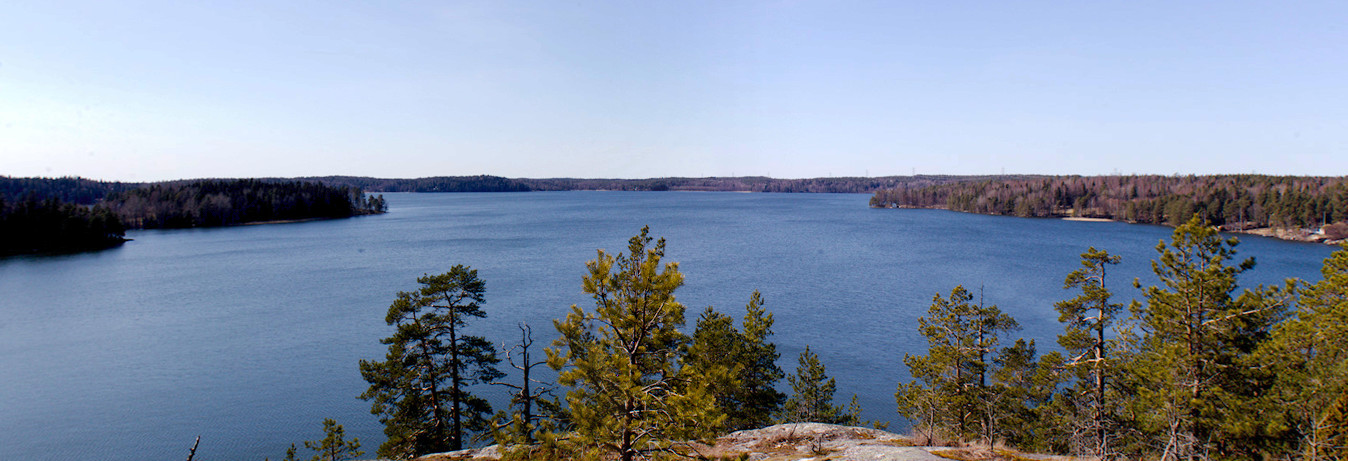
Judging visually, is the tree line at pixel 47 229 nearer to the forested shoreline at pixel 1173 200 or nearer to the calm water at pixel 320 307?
the calm water at pixel 320 307

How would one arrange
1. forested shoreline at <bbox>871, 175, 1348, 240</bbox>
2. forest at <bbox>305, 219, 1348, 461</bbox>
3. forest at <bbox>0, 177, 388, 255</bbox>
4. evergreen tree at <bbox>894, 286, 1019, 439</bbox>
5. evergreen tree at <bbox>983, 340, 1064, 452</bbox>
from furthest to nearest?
forested shoreline at <bbox>871, 175, 1348, 240</bbox> < forest at <bbox>0, 177, 388, 255</bbox> < evergreen tree at <bbox>894, 286, 1019, 439</bbox> < evergreen tree at <bbox>983, 340, 1064, 452</bbox> < forest at <bbox>305, 219, 1348, 461</bbox>

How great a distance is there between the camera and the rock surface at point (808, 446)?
14.6 m

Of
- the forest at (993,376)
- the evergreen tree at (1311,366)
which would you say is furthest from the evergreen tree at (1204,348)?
the evergreen tree at (1311,366)

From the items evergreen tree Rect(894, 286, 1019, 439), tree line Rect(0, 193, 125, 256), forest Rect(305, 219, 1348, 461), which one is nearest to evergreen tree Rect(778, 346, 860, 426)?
forest Rect(305, 219, 1348, 461)

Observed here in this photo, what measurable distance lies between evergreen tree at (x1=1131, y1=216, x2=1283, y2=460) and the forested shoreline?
7054 cm

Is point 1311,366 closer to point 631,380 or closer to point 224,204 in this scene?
point 631,380

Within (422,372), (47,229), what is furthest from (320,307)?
(47,229)

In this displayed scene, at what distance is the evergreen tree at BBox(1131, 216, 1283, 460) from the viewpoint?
1419 cm

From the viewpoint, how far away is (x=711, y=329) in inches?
825

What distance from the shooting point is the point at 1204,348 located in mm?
14727

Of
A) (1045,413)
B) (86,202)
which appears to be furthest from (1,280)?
(86,202)

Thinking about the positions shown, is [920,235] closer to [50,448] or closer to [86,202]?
[50,448]

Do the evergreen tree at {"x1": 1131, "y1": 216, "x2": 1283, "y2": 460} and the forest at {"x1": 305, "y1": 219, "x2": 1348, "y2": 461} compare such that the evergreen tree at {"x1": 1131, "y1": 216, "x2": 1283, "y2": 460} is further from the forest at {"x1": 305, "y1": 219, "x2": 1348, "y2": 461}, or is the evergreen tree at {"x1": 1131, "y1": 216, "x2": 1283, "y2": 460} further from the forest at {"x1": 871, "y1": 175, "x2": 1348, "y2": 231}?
the forest at {"x1": 871, "y1": 175, "x2": 1348, "y2": 231}

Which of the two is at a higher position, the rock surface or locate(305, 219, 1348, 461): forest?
locate(305, 219, 1348, 461): forest
